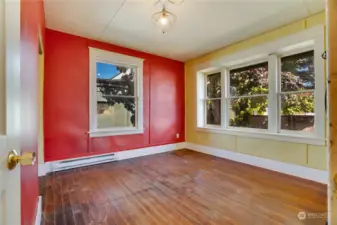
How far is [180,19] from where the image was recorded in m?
2.94

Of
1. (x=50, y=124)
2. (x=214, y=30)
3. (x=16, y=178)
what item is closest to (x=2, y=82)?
(x=16, y=178)

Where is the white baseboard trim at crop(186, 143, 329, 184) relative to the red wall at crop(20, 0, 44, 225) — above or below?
below

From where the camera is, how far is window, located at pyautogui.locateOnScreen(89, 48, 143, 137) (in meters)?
3.76

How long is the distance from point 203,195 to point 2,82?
235 centimetres

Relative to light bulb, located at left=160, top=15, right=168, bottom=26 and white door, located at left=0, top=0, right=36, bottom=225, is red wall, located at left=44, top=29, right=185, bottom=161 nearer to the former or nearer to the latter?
light bulb, located at left=160, top=15, right=168, bottom=26

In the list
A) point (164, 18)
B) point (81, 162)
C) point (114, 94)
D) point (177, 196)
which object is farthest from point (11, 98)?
point (114, 94)

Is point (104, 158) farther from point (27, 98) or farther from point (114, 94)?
point (27, 98)

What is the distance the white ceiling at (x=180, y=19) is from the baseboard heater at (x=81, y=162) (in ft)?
7.55

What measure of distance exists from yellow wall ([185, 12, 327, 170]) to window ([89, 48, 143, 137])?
1.43 m

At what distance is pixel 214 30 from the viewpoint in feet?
11.0

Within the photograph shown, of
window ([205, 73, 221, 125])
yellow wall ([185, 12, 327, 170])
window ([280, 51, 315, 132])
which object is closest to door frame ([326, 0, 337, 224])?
yellow wall ([185, 12, 327, 170])

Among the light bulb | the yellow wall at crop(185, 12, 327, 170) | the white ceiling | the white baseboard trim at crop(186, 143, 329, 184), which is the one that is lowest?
the white baseboard trim at crop(186, 143, 329, 184)

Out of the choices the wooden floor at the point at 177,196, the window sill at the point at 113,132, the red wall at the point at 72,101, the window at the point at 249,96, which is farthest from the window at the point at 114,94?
the window at the point at 249,96

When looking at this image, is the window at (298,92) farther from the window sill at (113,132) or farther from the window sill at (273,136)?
the window sill at (113,132)
